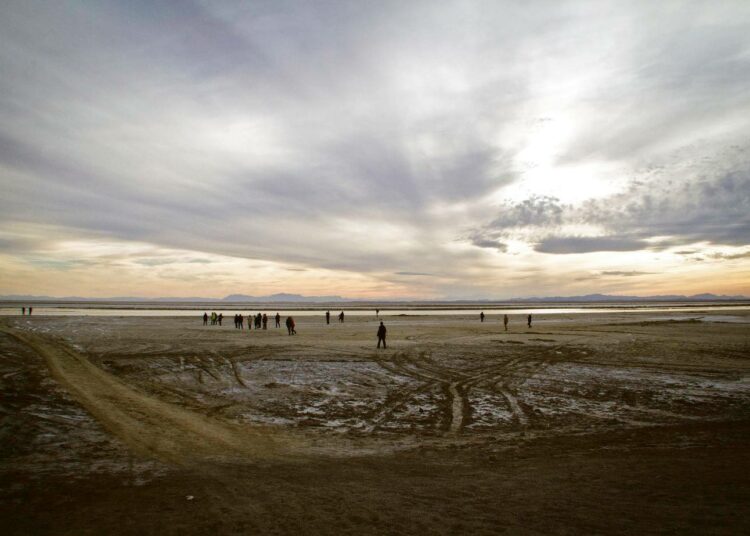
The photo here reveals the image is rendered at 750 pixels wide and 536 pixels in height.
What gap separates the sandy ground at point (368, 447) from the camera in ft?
20.5

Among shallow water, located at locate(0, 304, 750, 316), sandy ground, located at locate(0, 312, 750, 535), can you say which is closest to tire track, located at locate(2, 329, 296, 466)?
sandy ground, located at locate(0, 312, 750, 535)

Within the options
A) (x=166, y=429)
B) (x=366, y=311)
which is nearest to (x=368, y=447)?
(x=166, y=429)

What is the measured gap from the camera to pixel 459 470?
8617 millimetres

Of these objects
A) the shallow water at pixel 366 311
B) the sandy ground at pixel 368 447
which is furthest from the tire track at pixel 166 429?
the shallow water at pixel 366 311

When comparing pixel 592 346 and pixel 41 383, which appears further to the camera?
pixel 592 346

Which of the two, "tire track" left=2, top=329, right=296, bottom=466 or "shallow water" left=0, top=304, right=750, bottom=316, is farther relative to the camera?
"shallow water" left=0, top=304, right=750, bottom=316

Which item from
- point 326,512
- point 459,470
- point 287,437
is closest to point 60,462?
point 287,437

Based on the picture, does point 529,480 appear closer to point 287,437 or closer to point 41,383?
point 287,437

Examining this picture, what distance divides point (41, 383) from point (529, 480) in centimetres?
1559

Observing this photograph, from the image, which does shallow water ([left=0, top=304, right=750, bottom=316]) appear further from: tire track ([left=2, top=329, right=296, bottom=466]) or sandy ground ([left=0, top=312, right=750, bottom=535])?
tire track ([left=2, top=329, right=296, bottom=466])

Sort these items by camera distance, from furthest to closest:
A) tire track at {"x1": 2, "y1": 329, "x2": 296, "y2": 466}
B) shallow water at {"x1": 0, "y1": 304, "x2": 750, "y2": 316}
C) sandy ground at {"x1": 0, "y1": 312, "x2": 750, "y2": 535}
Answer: shallow water at {"x1": 0, "y1": 304, "x2": 750, "y2": 316}, tire track at {"x1": 2, "y1": 329, "x2": 296, "y2": 466}, sandy ground at {"x1": 0, "y1": 312, "x2": 750, "y2": 535}

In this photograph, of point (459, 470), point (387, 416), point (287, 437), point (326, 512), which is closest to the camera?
point (326, 512)

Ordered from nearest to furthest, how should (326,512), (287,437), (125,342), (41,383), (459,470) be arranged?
(326,512) < (459,470) < (287,437) < (41,383) < (125,342)

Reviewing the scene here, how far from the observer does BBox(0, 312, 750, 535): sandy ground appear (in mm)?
6242
